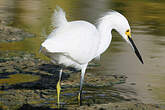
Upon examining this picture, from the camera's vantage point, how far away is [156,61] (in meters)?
8.53

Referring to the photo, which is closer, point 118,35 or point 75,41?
point 75,41

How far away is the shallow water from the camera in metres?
7.35

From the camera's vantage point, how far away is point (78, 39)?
579cm

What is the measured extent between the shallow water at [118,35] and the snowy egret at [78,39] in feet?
3.00

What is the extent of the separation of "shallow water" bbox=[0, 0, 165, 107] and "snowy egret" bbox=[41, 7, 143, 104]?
3.00 feet

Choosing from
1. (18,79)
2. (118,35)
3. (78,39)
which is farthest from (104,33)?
(118,35)

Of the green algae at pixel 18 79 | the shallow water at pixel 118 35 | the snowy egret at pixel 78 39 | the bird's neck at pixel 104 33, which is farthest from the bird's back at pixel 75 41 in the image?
the green algae at pixel 18 79

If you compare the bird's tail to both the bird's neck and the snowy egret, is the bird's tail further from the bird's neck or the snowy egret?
the bird's neck

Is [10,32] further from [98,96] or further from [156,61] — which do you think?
[98,96]

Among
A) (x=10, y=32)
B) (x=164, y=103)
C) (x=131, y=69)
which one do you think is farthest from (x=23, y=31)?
(x=164, y=103)

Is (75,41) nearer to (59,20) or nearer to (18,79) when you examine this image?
(59,20)

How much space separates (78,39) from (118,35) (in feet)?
17.0

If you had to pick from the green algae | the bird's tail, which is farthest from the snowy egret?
the green algae

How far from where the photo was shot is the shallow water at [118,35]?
289 inches
